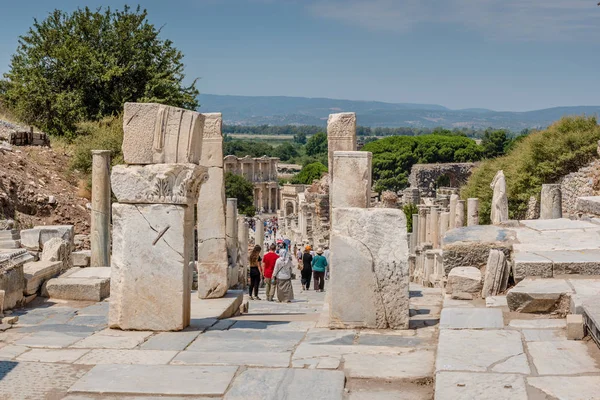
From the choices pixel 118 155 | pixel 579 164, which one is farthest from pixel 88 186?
pixel 579 164

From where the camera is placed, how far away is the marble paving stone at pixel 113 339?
22.8 feet

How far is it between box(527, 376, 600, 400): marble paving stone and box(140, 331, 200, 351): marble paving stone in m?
3.04

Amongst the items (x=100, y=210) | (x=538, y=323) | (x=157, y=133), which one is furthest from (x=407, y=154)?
(x=538, y=323)

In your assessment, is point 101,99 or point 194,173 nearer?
point 194,173

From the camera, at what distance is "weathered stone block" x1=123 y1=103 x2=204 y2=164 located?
24.8ft

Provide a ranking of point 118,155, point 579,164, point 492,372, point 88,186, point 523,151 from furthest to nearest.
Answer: point 523,151, point 579,164, point 118,155, point 88,186, point 492,372

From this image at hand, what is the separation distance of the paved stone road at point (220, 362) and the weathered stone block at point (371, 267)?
192 millimetres

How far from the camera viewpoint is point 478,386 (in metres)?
5.07

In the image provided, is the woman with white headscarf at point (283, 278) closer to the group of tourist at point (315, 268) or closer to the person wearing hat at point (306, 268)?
the group of tourist at point (315, 268)

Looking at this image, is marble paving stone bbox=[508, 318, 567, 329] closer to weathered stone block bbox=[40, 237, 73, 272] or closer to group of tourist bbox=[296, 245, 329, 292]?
weathered stone block bbox=[40, 237, 73, 272]

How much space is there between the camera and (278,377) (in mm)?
5695

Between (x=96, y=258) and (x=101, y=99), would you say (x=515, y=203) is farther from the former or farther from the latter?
(x=96, y=258)

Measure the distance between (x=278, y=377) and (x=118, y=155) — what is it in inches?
786

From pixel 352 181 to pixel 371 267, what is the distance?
48.2 inches
